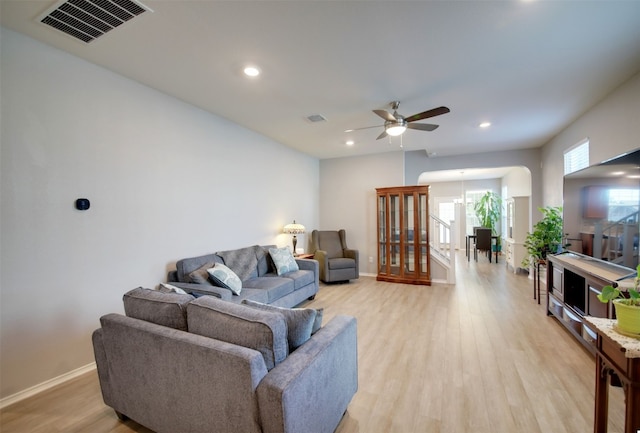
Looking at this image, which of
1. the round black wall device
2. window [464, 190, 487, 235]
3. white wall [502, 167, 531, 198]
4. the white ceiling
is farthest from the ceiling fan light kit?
window [464, 190, 487, 235]

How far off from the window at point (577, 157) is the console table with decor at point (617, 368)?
3.47 meters

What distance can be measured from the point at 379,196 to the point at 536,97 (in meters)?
3.09

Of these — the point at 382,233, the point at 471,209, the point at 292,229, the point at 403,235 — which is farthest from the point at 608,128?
the point at 471,209

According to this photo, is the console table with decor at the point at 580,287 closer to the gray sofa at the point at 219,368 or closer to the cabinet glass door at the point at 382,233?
the gray sofa at the point at 219,368

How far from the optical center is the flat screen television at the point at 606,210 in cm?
217

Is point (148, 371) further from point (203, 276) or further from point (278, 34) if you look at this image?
point (278, 34)

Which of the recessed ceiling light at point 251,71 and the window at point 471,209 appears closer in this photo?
the recessed ceiling light at point 251,71

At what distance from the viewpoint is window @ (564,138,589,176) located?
3686 mm

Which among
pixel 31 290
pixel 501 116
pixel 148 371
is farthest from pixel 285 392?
pixel 501 116

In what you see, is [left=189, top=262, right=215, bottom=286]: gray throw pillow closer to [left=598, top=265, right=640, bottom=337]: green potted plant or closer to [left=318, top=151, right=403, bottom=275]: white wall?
[left=598, top=265, right=640, bottom=337]: green potted plant

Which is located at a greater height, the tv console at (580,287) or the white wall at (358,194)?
the white wall at (358,194)

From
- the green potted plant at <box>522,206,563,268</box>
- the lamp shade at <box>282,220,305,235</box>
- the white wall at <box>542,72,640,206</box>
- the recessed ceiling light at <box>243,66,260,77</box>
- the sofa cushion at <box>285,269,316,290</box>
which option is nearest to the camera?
the recessed ceiling light at <box>243,66,260,77</box>

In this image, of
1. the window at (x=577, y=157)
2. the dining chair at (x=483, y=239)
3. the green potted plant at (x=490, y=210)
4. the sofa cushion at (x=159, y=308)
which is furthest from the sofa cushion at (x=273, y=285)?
the green potted plant at (x=490, y=210)

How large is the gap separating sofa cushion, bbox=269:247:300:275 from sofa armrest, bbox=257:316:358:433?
2260mm
